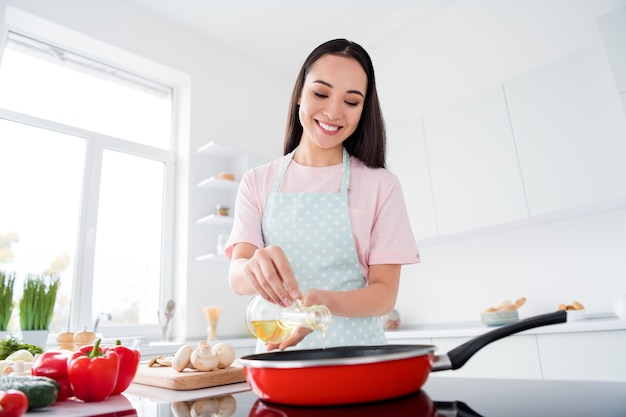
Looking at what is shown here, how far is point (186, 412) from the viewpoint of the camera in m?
0.56

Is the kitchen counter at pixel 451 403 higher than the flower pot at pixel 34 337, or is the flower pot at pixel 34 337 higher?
the flower pot at pixel 34 337

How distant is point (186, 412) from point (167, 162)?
308 cm

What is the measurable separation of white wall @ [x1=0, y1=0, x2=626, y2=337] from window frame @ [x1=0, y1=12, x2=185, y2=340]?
0.09 metres

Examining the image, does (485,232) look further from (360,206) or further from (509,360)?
(360,206)

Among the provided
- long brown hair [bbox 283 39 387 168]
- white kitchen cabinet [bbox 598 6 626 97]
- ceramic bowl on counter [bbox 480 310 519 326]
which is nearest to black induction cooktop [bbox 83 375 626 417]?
long brown hair [bbox 283 39 387 168]

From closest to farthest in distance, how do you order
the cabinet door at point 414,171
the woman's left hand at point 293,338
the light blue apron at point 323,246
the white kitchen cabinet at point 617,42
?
the woman's left hand at point 293,338, the light blue apron at point 323,246, the white kitchen cabinet at point 617,42, the cabinet door at point 414,171

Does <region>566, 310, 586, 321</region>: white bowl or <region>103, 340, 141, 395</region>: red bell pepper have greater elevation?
<region>103, 340, 141, 395</region>: red bell pepper

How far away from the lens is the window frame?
273cm

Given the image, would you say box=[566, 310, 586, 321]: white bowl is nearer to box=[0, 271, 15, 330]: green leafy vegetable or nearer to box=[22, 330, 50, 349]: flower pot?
box=[22, 330, 50, 349]: flower pot

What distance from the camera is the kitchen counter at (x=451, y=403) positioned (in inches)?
18.6

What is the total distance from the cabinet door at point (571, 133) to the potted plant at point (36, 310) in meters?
2.57

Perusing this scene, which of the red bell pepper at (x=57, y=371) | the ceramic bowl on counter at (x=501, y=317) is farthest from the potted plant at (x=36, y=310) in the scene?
the ceramic bowl on counter at (x=501, y=317)

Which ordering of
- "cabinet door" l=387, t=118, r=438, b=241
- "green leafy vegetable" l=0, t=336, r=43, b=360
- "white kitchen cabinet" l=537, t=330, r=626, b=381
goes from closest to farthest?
"green leafy vegetable" l=0, t=336, r=43, b=360 < "white kitchen cabinet" l=537, t=330, r=626, b=381 < "cabinet door" l=387, t=118, r=438, b=241

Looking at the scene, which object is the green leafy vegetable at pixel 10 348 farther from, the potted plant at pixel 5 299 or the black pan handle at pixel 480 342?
the black pan handle at pixel 480 342
